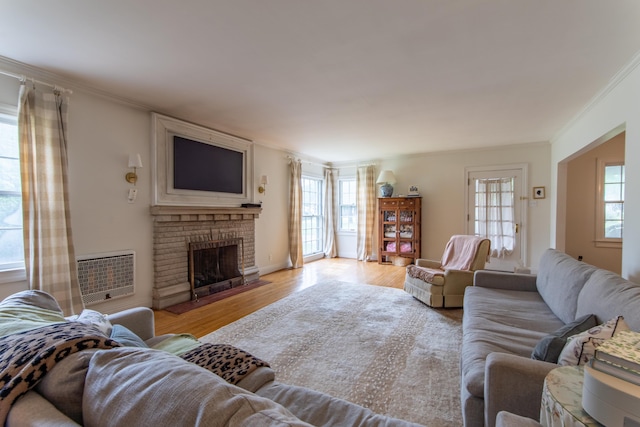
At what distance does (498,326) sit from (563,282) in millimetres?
652

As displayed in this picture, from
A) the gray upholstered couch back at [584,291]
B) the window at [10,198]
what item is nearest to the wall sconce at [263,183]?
the window at [10,198]

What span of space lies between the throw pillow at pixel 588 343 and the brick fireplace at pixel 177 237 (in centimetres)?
381

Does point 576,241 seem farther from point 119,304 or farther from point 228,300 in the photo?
point 119,304

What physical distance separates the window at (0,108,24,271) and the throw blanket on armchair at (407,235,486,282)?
409cm

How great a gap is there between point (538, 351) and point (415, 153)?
16.6 ft

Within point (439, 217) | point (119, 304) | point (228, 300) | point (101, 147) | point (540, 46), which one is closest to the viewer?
point (540, 46)

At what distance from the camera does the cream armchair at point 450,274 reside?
3.43 m

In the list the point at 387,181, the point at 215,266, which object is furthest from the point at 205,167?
the point at 387,181

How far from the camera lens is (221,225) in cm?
439

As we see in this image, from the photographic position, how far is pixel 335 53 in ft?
7.18

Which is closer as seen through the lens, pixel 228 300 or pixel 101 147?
pixel 101 147

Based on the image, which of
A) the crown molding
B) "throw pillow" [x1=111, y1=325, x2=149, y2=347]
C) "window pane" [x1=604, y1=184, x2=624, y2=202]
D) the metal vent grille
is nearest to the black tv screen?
the crown molding

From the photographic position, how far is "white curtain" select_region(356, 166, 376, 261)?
656cm

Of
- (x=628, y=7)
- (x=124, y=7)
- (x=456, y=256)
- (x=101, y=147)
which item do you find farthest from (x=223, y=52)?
(x=456, y=256)
